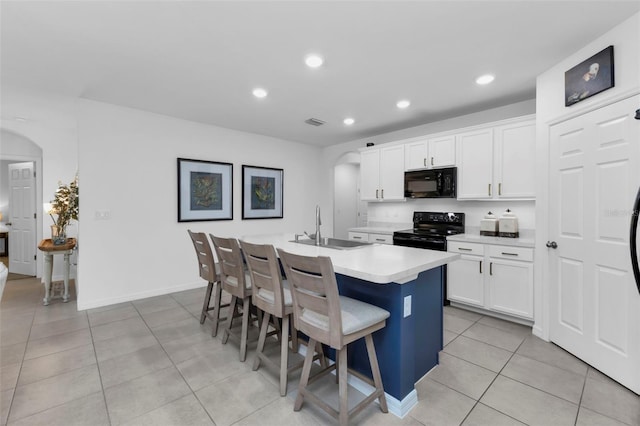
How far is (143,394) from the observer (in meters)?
1.98

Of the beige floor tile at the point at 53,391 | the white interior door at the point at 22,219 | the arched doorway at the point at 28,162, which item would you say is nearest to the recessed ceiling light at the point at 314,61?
the beige floor tile at the point at 53,391

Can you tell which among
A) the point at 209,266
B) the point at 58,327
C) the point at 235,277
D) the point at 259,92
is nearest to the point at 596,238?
the point at 235,277

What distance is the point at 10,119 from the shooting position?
432cm

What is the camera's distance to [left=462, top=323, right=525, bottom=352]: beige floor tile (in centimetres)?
267

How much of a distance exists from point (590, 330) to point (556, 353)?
0.37m

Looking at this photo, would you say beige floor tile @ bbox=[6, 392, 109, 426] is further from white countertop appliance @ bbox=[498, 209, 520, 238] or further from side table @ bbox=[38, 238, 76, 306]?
white countertop appliance @ bbox=[498, 209, 520, 238]

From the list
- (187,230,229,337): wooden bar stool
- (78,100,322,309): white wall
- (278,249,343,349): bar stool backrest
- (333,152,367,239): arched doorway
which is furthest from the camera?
(333,152,367,239): arched doorway

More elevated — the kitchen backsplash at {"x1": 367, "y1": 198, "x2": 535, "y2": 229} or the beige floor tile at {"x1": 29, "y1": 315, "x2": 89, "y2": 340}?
the kitchen backsplash at {"x1": 367, "y1": 198, "x2": 535, "y2": 229}

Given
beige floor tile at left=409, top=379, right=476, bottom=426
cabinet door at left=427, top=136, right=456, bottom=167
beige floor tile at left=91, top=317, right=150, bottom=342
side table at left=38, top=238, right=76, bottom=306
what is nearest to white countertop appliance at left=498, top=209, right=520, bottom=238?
cabinet door at left=427, top=136, right=456, bottom=167

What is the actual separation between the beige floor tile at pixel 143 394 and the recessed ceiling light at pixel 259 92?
9.34 ft

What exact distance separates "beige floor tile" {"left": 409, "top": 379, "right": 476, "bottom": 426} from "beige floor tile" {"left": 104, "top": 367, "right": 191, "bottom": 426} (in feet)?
5.15

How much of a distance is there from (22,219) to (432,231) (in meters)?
7.12

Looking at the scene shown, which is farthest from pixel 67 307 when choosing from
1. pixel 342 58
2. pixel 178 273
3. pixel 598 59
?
pixel 598 59

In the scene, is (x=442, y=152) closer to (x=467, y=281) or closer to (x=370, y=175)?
(x=370, y=175)
